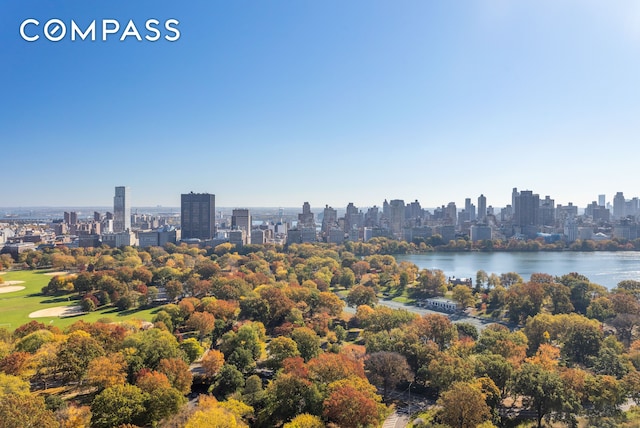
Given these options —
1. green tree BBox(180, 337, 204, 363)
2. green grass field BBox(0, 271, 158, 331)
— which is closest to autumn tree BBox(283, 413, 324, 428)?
green tree BBox(180, 337, 204, 363)

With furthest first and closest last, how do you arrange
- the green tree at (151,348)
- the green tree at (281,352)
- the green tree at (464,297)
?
the green tree at (464,297) < the green tree at (281,352) < the green tree at (151,348)

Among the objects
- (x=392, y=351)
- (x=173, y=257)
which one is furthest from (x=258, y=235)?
(x=392, y=351)

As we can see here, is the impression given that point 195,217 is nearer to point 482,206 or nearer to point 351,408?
point 351,408

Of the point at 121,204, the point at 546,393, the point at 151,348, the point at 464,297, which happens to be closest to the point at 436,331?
the point at 546,393

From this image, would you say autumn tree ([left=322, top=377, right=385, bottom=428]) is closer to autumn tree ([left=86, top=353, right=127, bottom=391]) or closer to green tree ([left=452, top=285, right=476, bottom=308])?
autumn tree ([left=86, top=353, right=127, bottom=391])

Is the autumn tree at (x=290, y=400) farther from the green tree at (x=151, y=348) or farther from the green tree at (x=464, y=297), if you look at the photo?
Answer: the green tree at (x=464, y=297)

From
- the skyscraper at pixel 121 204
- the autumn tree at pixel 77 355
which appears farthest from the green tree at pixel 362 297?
the skyscraper at pixel 121 204

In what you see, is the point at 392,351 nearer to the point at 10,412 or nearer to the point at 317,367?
the point at 317,367
